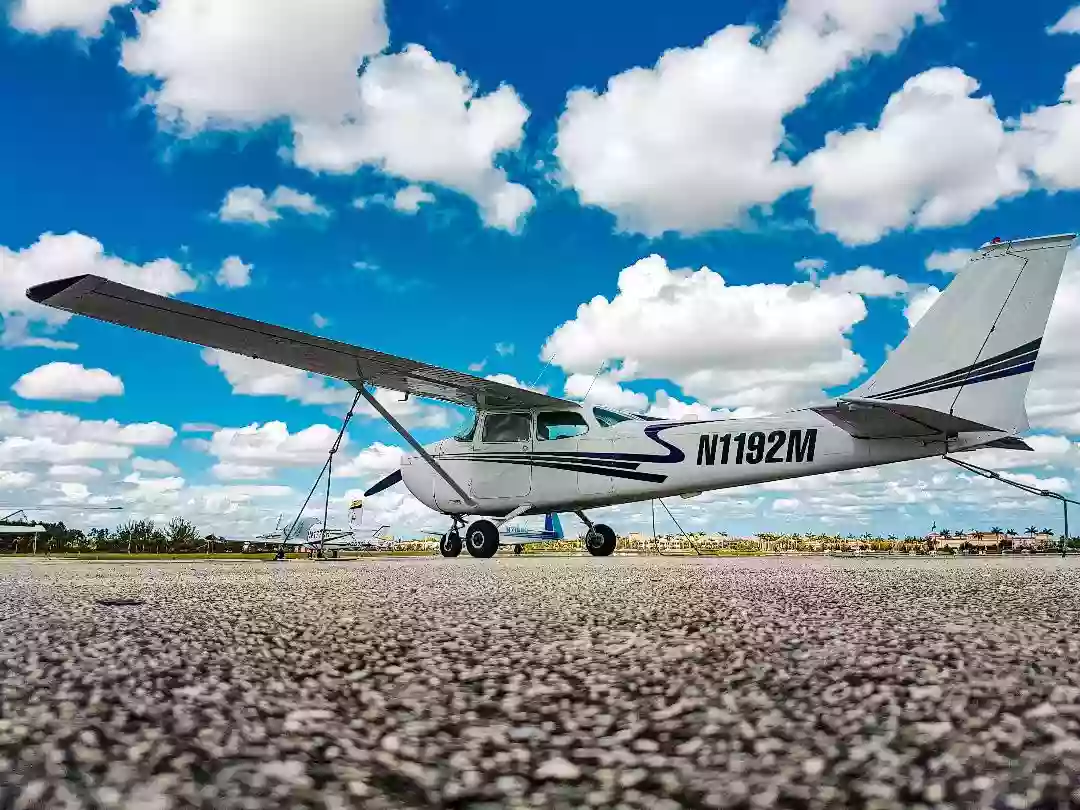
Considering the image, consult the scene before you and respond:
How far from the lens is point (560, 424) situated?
1281 centimetres

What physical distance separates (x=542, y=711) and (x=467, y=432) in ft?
39.6

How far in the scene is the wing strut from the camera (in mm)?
11484

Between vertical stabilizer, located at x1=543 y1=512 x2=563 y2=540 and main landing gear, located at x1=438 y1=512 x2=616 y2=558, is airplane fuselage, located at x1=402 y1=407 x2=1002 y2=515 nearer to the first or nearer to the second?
main landing gear, located at x1=438 y1=512 x2=616 y2=558

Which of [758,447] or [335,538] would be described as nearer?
[758,447]

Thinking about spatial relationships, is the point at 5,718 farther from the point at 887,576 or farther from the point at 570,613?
the point at 887,576

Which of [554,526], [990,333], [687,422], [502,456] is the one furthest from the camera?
[554,526]

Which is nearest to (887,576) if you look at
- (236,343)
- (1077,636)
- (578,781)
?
(1077,636)

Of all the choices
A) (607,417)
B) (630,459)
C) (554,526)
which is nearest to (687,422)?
(630,459)

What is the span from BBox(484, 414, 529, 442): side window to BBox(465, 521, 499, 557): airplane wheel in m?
1.54

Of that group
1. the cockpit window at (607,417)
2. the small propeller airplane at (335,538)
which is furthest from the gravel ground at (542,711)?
the small propeller airplane at (335,538)

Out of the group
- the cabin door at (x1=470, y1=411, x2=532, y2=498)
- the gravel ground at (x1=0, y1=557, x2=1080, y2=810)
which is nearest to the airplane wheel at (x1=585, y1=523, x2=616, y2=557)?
the cabin door at (x1=470, y1=411, x2=532, y2=498)

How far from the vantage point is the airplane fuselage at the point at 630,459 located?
32.7 ft

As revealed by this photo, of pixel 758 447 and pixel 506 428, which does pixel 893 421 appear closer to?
pixel 758 447

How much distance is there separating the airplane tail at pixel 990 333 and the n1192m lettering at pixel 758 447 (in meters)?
1.02
